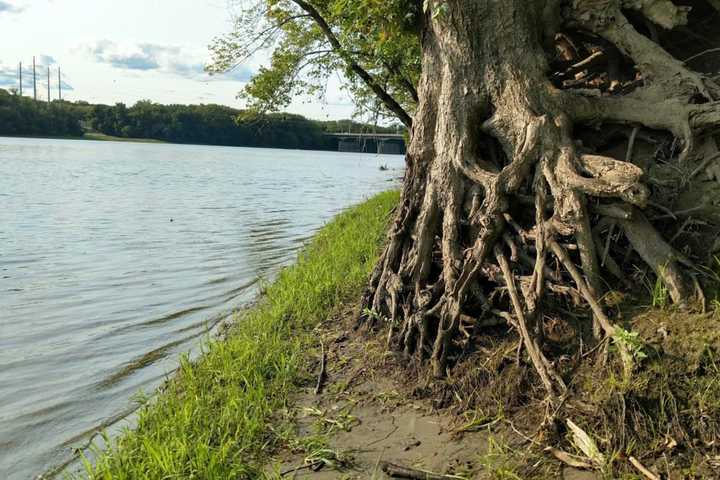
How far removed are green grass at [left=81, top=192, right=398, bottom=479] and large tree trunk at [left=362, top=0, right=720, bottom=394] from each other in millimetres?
1363

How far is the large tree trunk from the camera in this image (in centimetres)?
518

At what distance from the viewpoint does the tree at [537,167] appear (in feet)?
17.0

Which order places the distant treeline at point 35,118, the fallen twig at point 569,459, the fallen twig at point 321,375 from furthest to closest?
the distant treeline at point 35,118
the fallen twig at point 321,375
the fallen twig at point 569,459

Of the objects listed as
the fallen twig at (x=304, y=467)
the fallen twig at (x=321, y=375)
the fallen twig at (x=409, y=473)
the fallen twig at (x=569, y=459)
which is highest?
the fallen twig at (x=569, y=459)

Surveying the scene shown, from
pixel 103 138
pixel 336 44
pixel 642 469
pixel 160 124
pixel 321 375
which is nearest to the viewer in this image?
pixel 642 469

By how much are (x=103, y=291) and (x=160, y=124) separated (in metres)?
144

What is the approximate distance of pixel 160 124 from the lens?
480ft

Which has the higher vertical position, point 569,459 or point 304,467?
point 569,459

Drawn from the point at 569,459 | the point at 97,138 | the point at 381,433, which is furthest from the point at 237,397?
the point at 97,138

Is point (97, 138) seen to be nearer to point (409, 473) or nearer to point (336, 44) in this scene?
point (336, 44)

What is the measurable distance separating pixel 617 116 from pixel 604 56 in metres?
1.30

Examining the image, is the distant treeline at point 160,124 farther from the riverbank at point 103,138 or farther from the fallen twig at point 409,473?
the fallen twig at point 409,473

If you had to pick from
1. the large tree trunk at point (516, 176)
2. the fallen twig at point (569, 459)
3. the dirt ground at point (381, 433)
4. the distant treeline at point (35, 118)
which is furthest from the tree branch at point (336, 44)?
the distant treeline at point (35, 118)

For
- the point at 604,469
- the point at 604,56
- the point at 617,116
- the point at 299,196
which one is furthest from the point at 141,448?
the point at 299,196
